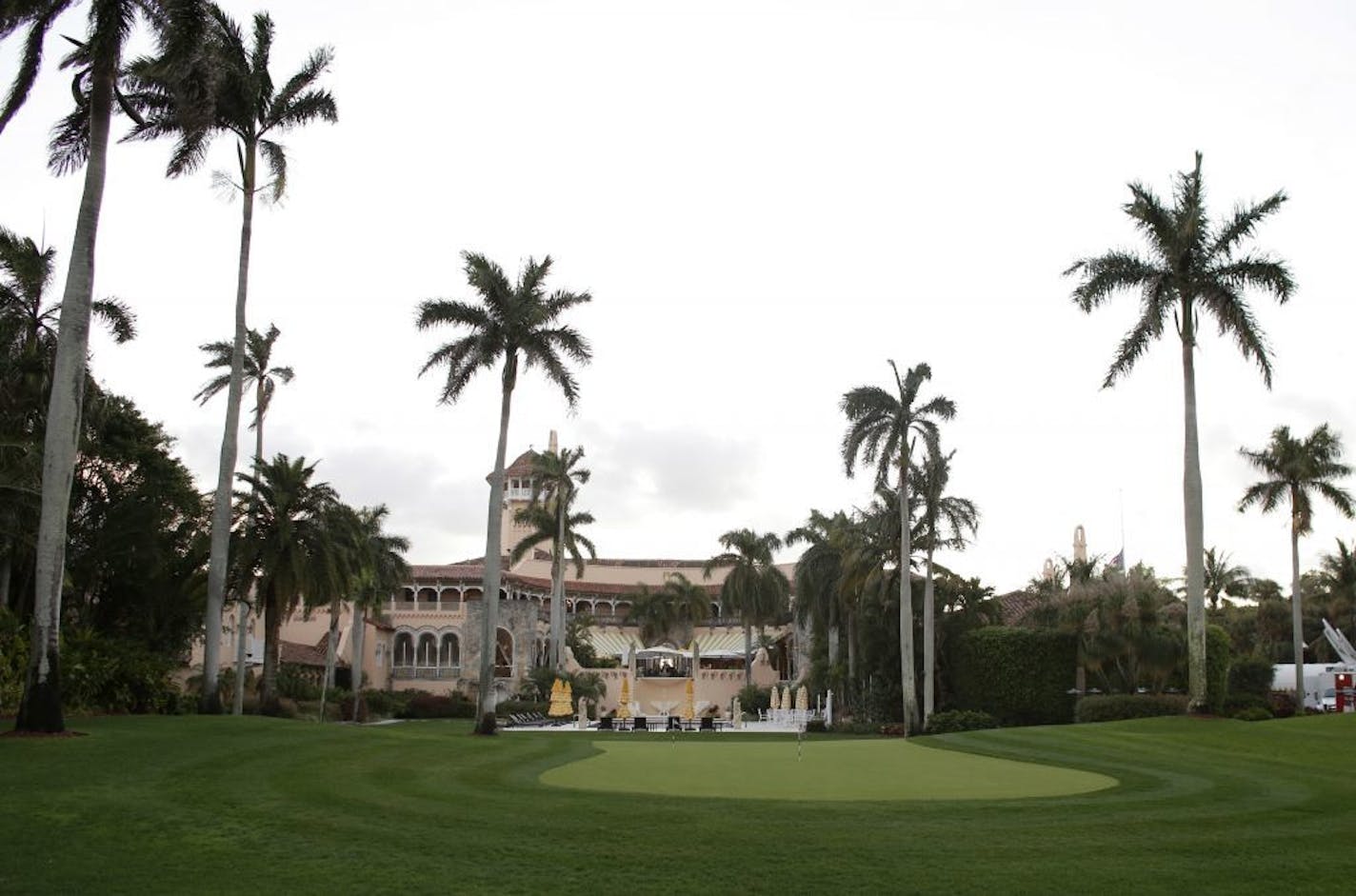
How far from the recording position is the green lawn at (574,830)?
35.2 feet

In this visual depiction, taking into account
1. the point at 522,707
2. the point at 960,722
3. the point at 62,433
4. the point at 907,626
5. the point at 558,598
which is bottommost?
the point at 522,707

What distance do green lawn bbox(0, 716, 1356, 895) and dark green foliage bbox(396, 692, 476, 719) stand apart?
46.1 m

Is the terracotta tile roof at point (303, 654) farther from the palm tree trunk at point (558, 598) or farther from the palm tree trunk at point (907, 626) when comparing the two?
the palm tree trunk at point (907, 626)

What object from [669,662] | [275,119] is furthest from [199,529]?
[669,662]

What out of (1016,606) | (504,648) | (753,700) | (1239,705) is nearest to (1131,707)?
(1239,705)

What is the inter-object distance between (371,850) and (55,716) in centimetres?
1061

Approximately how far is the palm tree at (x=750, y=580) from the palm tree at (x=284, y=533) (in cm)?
3953

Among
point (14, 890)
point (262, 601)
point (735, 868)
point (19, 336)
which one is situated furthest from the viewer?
point (262, 601)

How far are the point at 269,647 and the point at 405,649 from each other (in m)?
35.0

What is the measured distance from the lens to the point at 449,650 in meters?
74.1

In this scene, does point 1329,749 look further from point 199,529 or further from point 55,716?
point 199,529

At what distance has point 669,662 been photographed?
266 ft

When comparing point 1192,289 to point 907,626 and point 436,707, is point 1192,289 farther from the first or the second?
point 436,707

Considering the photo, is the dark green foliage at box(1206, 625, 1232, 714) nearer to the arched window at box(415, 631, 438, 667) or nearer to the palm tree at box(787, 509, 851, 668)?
the palm tree at box(787, 509, 851, 668)
